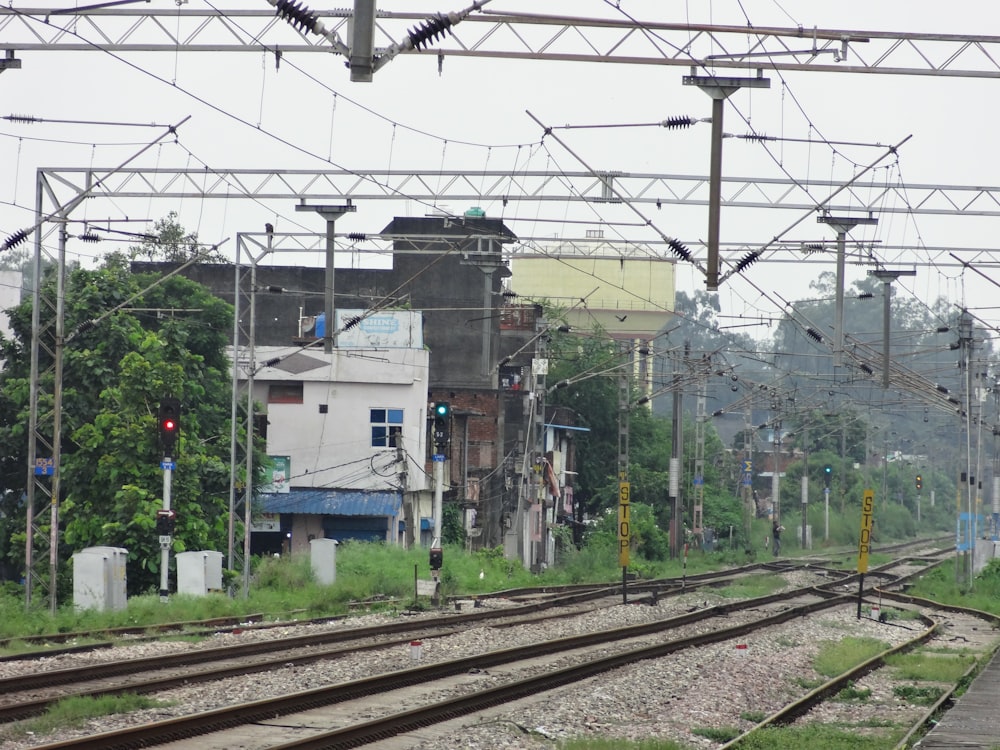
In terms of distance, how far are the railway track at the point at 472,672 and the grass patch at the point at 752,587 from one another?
5.02 metres

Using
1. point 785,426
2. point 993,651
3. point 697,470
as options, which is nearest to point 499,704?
point 993,651

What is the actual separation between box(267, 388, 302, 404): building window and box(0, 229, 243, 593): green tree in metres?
9.13

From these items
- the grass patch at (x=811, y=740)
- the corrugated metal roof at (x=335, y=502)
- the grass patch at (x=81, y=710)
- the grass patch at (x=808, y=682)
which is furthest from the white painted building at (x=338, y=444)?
the grass patch at (x=811, y=740)

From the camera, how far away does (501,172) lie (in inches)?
1254

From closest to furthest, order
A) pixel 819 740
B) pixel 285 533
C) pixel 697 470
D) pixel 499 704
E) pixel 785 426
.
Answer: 1. pixel 819 740
2. pixel 499 704
3. pixel 285 533
4. pixel 697 470
5. pixel 785 426

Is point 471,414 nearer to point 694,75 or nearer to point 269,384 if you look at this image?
point 269,384

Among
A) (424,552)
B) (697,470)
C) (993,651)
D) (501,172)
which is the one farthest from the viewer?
(697,470)

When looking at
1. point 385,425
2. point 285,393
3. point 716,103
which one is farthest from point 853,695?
point 285,393

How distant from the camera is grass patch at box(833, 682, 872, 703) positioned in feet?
59.1

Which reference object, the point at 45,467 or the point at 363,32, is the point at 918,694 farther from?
the point at 45,467

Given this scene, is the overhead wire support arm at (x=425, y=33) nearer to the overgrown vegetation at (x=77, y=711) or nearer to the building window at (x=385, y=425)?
the overgrown vegetation at (x=77, y=711)

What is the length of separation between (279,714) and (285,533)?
125 ft

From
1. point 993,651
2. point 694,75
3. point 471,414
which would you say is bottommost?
point 993,651

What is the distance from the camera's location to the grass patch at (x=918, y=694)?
1783 centimetres
